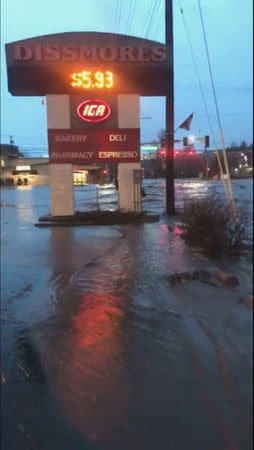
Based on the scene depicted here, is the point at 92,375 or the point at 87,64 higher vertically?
the point at 87,64

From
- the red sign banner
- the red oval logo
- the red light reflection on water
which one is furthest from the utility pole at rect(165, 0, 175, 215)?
the red light reflection on water

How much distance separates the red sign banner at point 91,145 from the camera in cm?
1991

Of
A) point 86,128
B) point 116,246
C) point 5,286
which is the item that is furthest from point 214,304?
point 86,128

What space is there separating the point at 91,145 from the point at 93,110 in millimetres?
1200

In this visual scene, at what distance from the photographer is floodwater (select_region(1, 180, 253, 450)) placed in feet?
8.86

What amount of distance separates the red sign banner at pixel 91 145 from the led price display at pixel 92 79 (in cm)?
151

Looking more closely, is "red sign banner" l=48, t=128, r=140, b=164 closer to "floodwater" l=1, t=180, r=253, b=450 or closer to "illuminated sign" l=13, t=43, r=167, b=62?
"illuminated sign" l=13, t=43, r=167, b=62

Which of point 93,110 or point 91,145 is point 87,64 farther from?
point 91,145

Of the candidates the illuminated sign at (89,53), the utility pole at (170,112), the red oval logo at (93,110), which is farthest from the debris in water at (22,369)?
the utility pole at (170,112)

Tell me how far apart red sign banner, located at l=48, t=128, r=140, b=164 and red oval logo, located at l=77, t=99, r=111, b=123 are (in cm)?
41

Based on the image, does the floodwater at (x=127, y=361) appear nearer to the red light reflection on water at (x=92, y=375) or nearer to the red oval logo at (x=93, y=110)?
the red light reflection on water at (x=92, y=375)

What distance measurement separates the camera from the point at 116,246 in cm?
1294

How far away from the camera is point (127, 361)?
529 centimetres

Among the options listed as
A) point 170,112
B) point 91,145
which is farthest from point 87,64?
point 170,112
